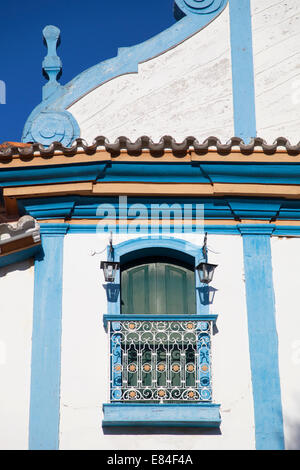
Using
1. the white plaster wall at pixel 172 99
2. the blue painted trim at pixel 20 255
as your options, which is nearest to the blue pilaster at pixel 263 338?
the white plaster wall at pixel 172 99

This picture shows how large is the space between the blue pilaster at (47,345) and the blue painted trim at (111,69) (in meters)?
1.44

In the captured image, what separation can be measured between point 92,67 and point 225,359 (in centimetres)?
393

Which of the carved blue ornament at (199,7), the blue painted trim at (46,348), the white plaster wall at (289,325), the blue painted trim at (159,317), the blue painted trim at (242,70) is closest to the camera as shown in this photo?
the blue painted trim at (46,348)

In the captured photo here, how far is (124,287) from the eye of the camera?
357 inches

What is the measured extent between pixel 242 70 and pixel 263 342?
11.3ft

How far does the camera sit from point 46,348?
338 inches

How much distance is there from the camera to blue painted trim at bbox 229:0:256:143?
10.1 m

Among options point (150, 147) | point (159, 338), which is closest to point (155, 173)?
point (150, 147)

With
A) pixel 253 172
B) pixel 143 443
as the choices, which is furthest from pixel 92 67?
pixel 143 443

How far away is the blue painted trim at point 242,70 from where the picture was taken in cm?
1010

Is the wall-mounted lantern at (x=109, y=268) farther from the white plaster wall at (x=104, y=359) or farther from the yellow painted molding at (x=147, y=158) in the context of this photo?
the yellow painted molding at (x=147, y=158)

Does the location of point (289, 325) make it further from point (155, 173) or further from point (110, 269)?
point (155, 173)

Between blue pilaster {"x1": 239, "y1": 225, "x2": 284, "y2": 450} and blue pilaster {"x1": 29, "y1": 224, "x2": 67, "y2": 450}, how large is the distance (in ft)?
6.28

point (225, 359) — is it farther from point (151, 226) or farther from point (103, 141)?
point (103, 141)
